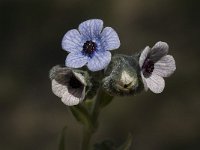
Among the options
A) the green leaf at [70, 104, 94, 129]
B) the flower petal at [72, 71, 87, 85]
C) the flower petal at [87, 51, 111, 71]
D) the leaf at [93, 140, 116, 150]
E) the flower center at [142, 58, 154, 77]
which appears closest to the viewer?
the flower petal at [87, 51, 111, 71]

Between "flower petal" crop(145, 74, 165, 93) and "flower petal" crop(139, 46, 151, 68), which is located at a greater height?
"flower petal" crop(139, 46, 151, 68)

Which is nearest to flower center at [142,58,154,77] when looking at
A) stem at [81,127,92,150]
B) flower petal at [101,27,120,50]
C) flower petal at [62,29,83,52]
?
flower petal at [101,27,120,50]

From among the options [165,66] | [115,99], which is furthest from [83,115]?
[115,99]

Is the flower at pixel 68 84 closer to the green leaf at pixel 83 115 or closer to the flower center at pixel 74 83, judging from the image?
the flower center at pixel 74 83

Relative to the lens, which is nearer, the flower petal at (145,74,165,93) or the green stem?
the flower petal at (145,74,165,93)

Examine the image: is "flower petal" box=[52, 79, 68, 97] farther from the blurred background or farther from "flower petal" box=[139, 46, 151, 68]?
the blurred background

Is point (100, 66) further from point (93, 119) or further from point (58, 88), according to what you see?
point (93, 119)

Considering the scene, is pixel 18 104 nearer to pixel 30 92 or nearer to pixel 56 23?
pixel 30 92

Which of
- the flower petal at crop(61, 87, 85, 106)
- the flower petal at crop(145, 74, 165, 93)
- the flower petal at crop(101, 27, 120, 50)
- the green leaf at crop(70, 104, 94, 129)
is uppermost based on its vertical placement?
the flower petal at crop(101, 27, 120, 50)

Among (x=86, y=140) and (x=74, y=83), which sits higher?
(x=74, y=83)
